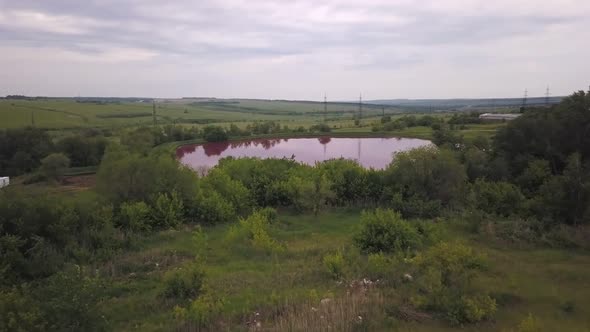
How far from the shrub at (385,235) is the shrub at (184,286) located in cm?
561

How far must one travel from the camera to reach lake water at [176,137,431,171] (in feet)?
139

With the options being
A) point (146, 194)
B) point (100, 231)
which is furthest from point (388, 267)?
point (146, 194)

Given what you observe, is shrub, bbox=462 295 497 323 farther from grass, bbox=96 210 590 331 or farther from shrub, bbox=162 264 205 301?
shrub, bbox=162 264 205 301

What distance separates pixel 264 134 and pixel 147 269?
4966cm

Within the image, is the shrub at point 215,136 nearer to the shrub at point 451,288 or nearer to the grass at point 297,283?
the grass at point 297,283

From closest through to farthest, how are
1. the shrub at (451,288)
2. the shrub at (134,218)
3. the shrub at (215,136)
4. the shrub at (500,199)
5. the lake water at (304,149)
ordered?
the shrub at (451,288), the shrub at (134,218), the shrub at (500,199), the lake water at (304,149), the shrub at (215,136)

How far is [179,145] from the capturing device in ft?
173

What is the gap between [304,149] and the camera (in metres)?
48.2

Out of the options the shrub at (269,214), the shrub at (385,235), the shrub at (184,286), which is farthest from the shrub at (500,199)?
the shrub at (184,286)

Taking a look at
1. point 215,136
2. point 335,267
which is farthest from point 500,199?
point 215,136

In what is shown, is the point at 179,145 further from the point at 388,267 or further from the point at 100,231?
the point at 388,267

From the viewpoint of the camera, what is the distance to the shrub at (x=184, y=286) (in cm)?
1002

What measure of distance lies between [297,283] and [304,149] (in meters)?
37.7

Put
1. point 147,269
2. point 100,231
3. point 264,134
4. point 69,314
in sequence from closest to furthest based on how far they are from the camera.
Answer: point 69,314 < point 147,269 < point 100,231 < point 264,134
